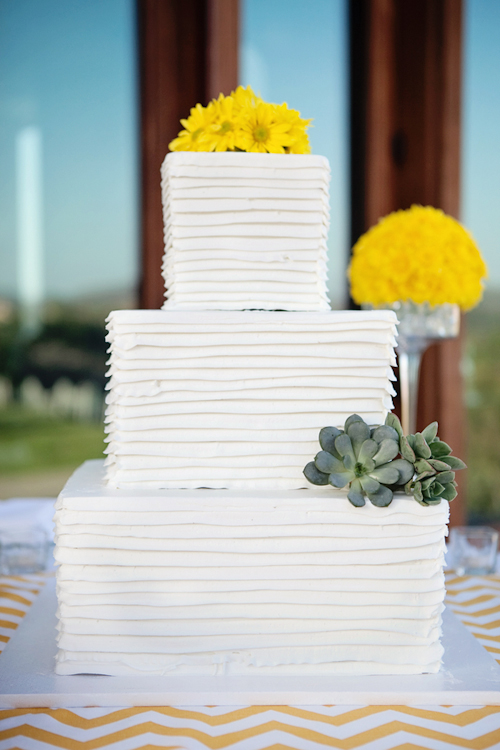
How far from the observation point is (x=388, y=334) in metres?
0.92

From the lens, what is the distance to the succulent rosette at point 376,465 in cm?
84

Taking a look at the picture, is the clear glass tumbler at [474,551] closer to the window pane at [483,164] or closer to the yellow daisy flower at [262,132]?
the yellow daisy flower at [262,132]

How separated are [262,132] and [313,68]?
1.45 m

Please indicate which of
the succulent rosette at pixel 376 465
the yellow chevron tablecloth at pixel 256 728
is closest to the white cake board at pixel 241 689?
the yellow chevron tablecloth at pixel 256 728

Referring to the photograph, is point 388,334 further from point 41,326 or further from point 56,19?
point 56,19

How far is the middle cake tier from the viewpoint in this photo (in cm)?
90

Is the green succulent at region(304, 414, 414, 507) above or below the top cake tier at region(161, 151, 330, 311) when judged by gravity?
below

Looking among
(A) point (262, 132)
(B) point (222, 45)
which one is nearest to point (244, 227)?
(A) point (262, 132)

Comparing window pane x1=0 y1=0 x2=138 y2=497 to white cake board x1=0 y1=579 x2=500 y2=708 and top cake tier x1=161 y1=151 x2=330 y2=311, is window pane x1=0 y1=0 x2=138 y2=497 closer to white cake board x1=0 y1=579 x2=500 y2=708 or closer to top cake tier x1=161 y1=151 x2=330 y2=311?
top cake tier x1=161 y1=151 x2=330 y2=311

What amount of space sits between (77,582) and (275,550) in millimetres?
250

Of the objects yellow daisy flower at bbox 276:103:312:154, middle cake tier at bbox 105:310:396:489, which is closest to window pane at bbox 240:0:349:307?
yellow daisy flower at bbox 276:103:312:154

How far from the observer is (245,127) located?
0.98 meters

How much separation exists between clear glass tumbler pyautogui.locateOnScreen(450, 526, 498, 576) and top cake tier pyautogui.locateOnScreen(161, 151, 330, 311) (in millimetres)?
593

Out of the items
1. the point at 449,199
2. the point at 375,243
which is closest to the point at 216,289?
the point at 375,243
